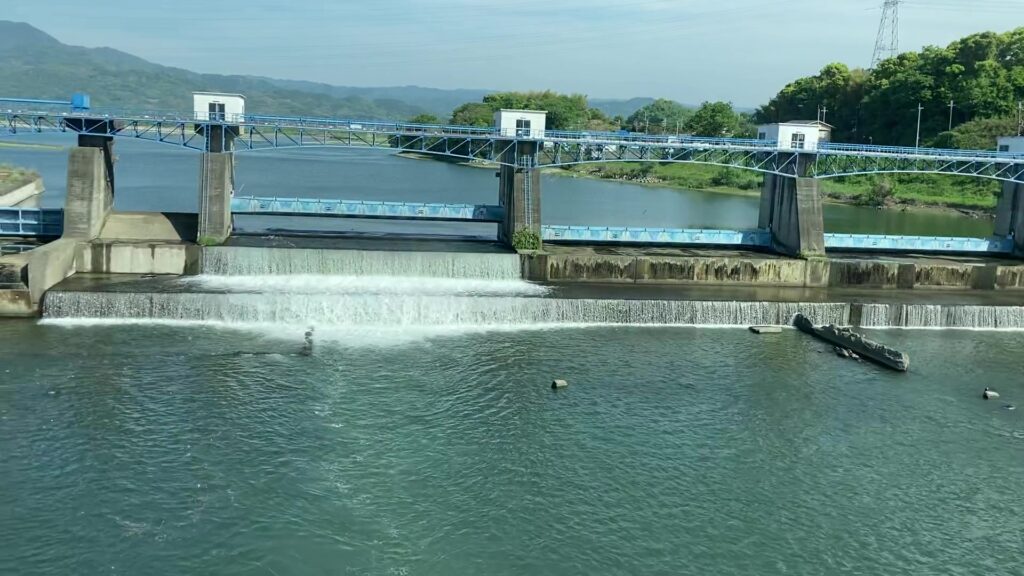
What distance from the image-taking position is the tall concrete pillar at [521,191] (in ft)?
124

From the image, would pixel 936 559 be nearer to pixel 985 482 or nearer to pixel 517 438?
pixel 985 482

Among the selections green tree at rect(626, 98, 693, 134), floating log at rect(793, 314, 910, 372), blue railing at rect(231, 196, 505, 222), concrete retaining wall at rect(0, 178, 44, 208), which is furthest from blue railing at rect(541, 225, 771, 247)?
green tree at rect(626, 98, 693, 134)

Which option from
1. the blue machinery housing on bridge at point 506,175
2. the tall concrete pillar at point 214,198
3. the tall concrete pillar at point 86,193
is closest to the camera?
the tall concrete pillar at point 86,193

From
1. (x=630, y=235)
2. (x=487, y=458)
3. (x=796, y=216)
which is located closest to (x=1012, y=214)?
(x=796, y=216)

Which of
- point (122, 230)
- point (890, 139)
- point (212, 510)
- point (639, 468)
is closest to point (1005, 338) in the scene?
point (639, 468)

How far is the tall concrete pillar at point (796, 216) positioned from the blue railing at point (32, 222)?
31398 millimetres

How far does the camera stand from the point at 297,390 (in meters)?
22.9

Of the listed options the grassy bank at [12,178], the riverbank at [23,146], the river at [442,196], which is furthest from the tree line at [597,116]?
the grassy bank at [12,178]

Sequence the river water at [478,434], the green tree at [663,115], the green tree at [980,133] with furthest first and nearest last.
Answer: the green tree at [663,115] → the green tree at [980,133] → the river water at [478,434]

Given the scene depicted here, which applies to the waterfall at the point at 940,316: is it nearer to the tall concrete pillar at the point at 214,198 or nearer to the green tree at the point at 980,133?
the tall concrete pillar at the point at 214,198

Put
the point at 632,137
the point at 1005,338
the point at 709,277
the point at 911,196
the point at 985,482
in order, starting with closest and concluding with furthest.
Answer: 1. the point at 985,482
2. the point at 1005,338
3. the point at 709,277
4. the point at 632,137
5. the point at 911,196

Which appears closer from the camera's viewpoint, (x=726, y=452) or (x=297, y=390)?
(x=726, y=452)

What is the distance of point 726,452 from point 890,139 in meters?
83.8

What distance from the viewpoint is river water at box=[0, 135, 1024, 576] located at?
15977 millimetres
